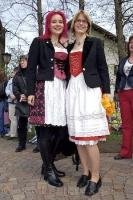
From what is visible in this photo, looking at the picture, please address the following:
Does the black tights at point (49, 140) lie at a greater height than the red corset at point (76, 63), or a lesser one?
lesser

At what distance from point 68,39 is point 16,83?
3.34 meters

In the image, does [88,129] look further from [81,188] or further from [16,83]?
[16,83]

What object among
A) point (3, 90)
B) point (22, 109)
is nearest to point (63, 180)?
point (22, 109)

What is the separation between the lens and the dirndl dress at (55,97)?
5.64 meters

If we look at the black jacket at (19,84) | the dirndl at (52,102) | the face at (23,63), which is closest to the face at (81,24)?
the dirndl at (52,102)

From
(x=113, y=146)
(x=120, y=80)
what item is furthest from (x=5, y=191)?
(x=113, y=146)

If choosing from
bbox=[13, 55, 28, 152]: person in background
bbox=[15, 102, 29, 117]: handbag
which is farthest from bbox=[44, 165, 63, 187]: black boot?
bbox=[13, 55, 28, 152]: person in background

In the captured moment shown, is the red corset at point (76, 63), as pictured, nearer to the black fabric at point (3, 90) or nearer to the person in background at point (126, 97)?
the person in background at point (126, 97)

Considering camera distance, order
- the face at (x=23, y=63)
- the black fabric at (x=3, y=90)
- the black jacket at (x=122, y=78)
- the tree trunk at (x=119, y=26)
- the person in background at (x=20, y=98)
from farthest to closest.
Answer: the tree trunk at (x=119, y=26) → the black fabric at (x=3, y=90) → the person in background at (x=20, y=98) → the face at (x=23, y=63) → the black jacket at (x=122, y=78)

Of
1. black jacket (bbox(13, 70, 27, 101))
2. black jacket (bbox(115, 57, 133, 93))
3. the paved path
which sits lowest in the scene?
the paved path

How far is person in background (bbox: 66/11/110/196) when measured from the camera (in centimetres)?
534

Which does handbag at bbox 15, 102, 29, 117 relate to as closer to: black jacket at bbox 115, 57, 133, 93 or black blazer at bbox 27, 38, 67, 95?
black jacket at bbox 115, 57, 133, 93

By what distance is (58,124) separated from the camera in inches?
223

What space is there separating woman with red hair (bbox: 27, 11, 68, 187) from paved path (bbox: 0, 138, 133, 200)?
0.25m
